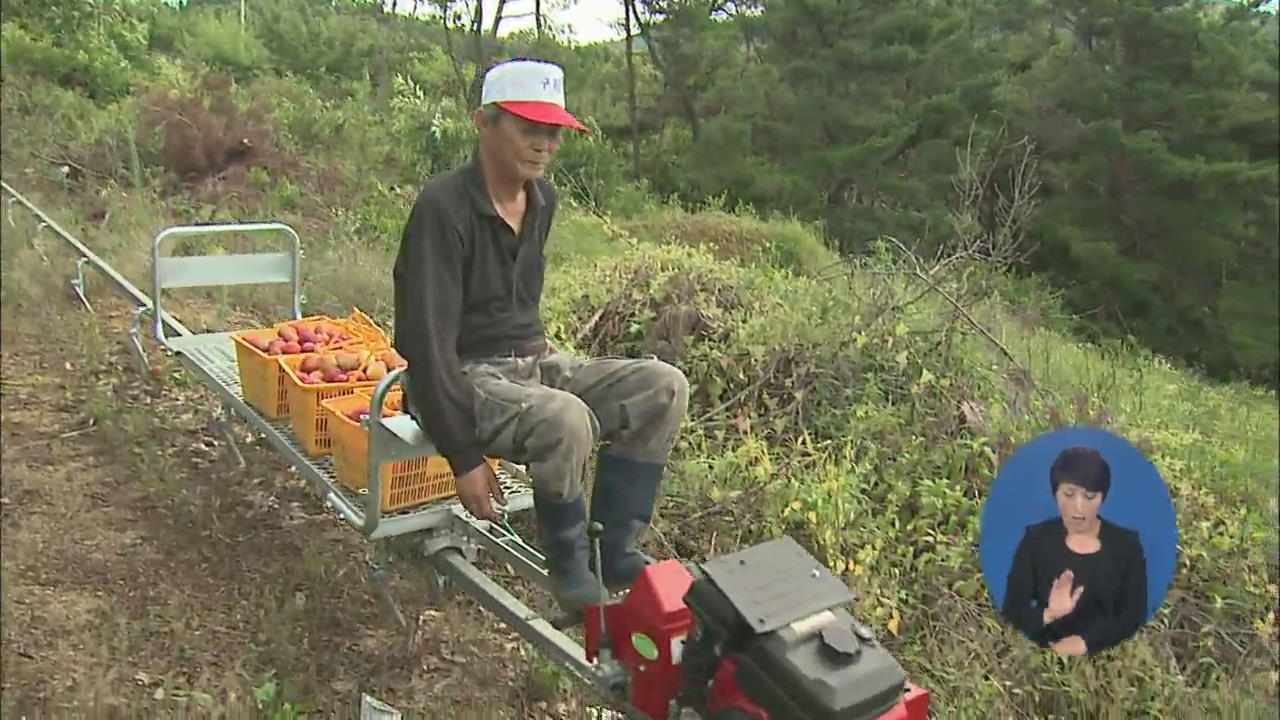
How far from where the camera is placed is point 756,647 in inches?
69.0

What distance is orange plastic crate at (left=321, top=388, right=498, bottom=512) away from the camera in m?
2.56

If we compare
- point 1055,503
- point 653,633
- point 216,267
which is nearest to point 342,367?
point 216,267

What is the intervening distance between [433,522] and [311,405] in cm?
47

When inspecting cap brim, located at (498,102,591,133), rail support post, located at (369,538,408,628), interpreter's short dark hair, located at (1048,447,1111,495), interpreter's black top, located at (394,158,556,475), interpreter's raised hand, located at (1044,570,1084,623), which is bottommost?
rail support post, located at (369,538,408,628)

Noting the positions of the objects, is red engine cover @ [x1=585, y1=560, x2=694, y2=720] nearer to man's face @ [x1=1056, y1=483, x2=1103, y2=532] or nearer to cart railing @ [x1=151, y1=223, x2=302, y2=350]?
man's face @ [x1=1056, y1=483, x2=1103, y2=532]

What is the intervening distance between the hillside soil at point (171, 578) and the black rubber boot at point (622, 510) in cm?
53

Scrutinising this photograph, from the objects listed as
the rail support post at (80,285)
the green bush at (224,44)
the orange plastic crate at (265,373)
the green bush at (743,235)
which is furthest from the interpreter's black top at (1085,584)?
the green bush at (743,235)

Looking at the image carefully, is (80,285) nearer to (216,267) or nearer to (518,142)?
(216,267)

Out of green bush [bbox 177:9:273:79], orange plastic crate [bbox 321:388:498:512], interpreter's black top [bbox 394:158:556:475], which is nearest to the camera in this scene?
interpreter's black top [bbox 394:158:556:475]

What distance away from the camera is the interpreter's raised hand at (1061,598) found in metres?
2.59

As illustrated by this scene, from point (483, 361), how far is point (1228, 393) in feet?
5.96

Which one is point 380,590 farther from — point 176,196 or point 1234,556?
point 1234,556

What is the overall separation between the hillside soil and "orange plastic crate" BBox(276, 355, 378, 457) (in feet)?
1.10

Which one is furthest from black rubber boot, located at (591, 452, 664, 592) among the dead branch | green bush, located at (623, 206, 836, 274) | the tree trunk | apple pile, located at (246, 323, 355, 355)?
green bush, located at (623, 206, 836, 274)
